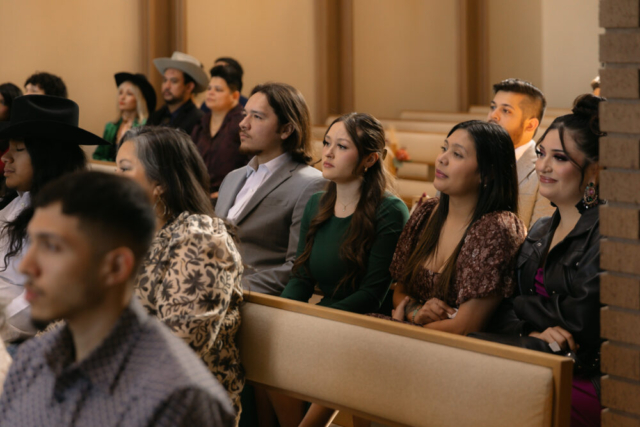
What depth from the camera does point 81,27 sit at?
271 inches

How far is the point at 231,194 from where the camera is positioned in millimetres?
3594

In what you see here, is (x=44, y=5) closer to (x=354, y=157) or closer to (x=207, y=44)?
(x=207, y=44)

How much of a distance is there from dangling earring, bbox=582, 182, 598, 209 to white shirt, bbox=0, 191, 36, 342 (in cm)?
172

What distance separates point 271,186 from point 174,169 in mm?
889

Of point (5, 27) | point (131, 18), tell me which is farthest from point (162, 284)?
point (131, 18)

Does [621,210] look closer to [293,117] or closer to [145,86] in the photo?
[293,117]

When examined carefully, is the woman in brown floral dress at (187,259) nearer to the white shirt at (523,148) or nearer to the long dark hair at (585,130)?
the long dark hair at (585,130)

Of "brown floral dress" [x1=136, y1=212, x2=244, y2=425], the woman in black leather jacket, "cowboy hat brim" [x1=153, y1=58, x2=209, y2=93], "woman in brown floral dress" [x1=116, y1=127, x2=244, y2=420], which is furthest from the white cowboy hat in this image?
the woman in black leather jacket

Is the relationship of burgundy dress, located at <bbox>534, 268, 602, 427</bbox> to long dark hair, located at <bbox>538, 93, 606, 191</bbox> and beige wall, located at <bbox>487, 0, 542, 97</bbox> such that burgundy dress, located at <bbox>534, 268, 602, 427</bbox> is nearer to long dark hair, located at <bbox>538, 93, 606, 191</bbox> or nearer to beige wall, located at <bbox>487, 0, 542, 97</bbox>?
long dark hair, located at <bbox>538, 93, 606, 191</bbox>

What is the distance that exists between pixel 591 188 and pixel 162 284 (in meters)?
1.28

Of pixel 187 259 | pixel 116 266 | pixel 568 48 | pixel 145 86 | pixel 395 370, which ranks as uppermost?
pixel 568 48

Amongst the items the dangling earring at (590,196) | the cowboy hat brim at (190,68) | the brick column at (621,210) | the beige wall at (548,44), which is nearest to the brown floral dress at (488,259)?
the dangling earring at (590,196)

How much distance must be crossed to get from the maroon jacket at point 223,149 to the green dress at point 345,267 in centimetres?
206

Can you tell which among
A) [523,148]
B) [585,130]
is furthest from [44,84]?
[585,130]
